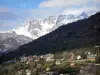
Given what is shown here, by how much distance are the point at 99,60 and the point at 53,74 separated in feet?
150

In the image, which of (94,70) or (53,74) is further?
(53,74)

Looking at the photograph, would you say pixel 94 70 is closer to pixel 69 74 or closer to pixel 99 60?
→ pixel 69 74

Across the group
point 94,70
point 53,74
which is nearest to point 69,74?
point 53,74

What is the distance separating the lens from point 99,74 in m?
108

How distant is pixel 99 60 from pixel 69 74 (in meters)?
37.6

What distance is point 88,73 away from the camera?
10675cm

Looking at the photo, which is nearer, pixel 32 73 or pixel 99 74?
pixel 99 74

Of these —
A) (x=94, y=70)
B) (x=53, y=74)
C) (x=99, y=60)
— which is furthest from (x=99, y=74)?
(x=99, y=60)

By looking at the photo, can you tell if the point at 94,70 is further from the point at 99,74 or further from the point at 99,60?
the point at 99,60

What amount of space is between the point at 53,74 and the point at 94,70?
175 ft

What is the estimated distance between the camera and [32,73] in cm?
19988

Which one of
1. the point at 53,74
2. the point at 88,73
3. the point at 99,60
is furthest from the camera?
the point at 99,60

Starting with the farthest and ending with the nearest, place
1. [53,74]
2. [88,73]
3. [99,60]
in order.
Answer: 1. [99,60]
2. [53,74]
3. [88,73]

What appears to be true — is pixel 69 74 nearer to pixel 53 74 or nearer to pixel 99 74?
pixel 53 74
